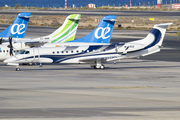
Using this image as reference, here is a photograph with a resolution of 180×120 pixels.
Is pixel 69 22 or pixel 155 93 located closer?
pixel 155 93

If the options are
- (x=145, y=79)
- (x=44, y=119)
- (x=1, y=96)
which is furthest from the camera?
(x=145, y=79)

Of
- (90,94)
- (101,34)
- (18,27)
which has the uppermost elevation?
(18,27)

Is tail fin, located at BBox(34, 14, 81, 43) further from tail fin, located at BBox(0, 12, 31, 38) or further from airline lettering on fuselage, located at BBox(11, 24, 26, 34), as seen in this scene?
airline lettering on fuselage, located at BBox(11, 24, 26, 34)

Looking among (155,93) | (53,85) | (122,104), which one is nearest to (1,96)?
(53,85)

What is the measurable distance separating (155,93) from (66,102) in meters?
6.77

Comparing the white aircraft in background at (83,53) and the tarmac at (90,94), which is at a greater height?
the white aircraft in background at (83,53)

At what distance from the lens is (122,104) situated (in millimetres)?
21266

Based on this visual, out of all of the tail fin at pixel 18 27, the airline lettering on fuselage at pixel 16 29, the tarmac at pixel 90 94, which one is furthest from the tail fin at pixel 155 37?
the airline lettering on fuselage at pixel 16 29

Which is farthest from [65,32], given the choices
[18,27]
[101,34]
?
[18,27]

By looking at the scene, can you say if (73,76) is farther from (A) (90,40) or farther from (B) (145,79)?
(A) (90,40)

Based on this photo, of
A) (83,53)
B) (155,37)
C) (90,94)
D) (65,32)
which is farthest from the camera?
(65,32)

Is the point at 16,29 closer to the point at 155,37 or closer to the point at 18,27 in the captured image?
the point at 18,27

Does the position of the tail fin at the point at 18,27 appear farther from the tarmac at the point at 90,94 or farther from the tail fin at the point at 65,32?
the tarmac at the point at 90,94

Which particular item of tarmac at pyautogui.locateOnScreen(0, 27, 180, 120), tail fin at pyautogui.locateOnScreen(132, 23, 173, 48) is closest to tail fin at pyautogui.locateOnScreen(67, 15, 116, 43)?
tarmac at pyautogui.locateOnScreen(0, 27, 180, 120)
